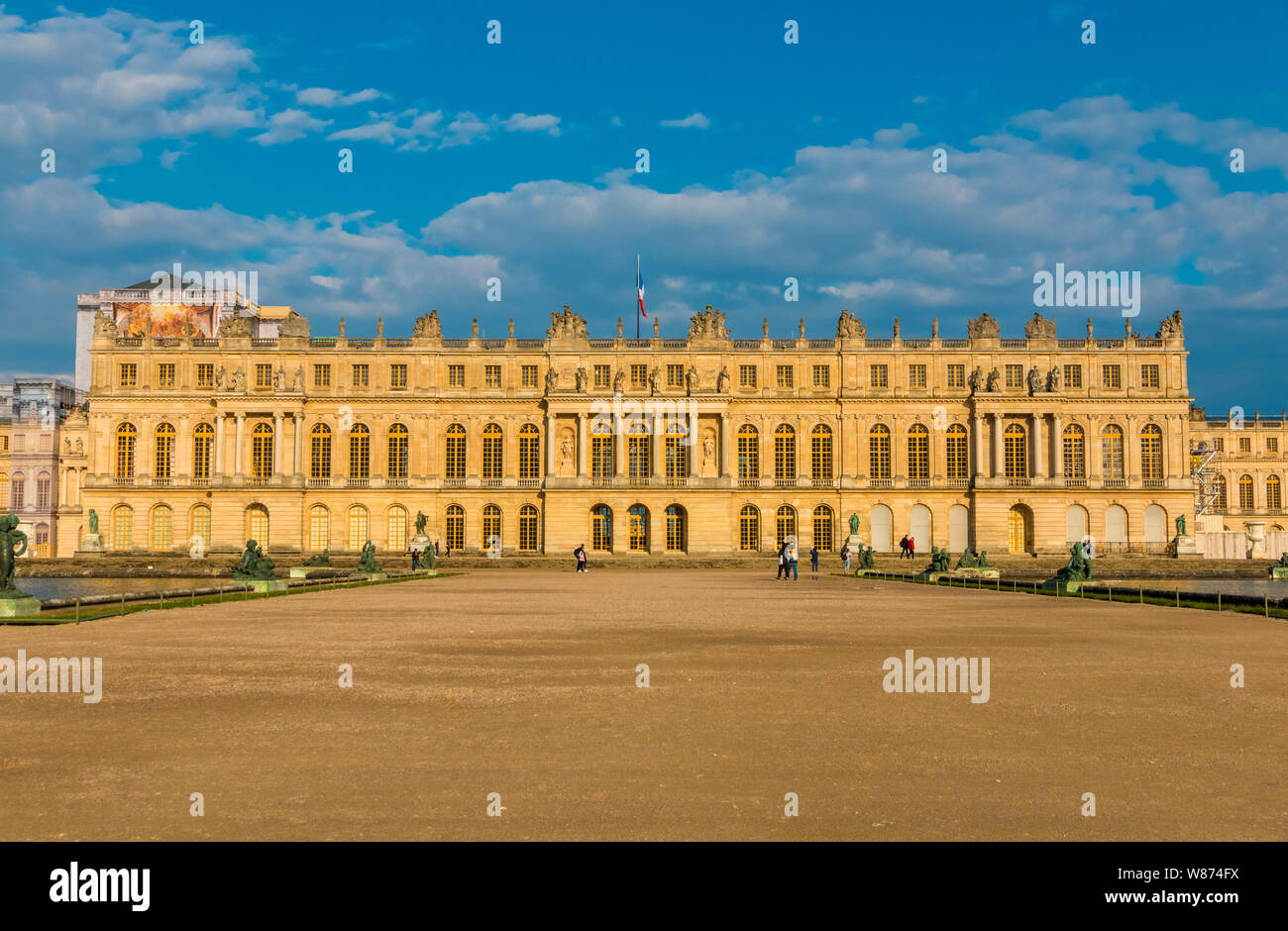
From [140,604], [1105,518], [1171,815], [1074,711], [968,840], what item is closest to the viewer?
[968,840]

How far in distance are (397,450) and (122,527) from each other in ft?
64.7

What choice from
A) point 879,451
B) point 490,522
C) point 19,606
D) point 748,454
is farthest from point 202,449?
point 19,606

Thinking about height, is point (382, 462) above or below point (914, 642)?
above

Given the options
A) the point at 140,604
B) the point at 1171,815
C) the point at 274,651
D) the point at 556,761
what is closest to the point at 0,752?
the point at 556,761

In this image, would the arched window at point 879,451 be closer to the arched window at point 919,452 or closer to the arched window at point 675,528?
the arched window at point 919,452

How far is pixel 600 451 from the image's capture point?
2783 inches

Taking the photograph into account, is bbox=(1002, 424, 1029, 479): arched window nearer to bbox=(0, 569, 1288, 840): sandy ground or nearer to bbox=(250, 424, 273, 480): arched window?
bbox=(250, 424, 273, 480): arched window

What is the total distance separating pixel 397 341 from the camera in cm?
7138

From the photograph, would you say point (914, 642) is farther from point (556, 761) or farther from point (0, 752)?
point (0, 752)

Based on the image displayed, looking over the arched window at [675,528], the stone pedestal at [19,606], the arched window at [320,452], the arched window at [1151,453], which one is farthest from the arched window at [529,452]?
the stone pedestal at [19,606]

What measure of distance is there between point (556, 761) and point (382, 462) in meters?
65.0

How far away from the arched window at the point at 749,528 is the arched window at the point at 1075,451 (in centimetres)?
2149

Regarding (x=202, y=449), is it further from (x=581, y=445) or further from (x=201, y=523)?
(x=581, y=445)

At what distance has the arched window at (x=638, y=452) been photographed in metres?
70.4
